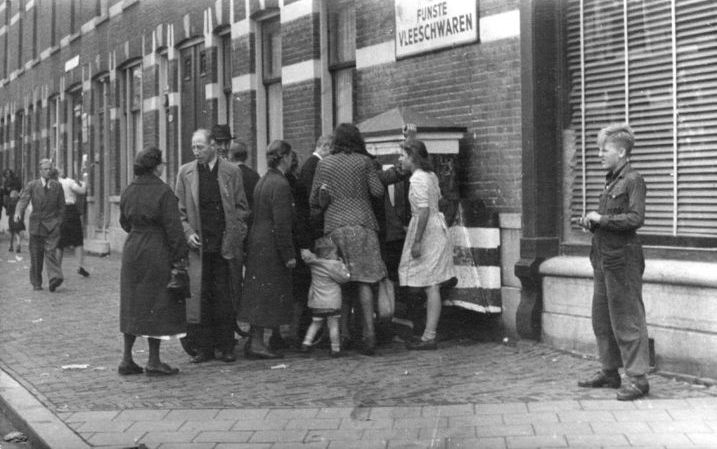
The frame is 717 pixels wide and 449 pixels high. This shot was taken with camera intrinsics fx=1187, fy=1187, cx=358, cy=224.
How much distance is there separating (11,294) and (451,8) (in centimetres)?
776

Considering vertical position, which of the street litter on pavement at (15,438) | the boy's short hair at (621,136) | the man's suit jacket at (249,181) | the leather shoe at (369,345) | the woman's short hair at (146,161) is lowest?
the street litter on pavement at (15,438)

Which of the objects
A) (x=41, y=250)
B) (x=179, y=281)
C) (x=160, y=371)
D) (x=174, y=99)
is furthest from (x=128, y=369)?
(x=174, y=99)

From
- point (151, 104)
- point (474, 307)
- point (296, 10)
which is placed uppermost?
A: point (296, 10)

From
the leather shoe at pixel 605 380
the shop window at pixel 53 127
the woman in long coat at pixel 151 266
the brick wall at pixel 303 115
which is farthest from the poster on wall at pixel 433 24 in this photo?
the shop window at pixel 53 127

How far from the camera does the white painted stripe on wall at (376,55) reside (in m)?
12.0

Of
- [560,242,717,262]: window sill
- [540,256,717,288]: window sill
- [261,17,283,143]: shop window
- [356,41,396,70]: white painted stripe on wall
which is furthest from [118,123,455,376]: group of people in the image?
[261,17,283,143]: shop window

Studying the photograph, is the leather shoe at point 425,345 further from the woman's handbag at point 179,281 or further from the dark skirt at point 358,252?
the woman's handbag at point 179,281

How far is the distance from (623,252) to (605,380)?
0.89 meters

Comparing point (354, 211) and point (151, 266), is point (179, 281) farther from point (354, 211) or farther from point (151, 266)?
point (354, 211)

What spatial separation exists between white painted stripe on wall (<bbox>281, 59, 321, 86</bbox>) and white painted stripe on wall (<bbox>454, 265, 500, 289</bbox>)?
15.3 ft

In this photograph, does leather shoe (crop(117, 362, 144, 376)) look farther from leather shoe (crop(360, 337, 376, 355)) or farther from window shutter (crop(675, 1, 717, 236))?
window shutter (crop(675, 1, 717, 236))

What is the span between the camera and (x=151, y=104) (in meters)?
20.7

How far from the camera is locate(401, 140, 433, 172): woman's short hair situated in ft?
31.5

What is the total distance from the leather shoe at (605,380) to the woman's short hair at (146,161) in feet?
11.7
